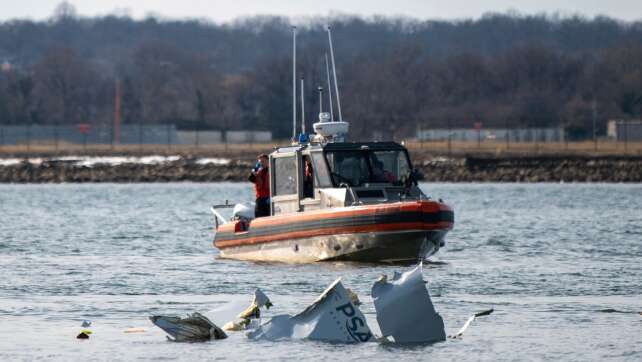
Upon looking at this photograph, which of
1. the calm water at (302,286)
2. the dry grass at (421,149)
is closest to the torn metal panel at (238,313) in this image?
the calm water at (302,286)

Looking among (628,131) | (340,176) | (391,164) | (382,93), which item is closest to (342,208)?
(340,176)

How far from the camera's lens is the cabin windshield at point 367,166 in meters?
28.2

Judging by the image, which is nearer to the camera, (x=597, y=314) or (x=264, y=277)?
(x=597, y=314)

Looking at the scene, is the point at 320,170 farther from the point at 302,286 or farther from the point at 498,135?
the point at 498,135

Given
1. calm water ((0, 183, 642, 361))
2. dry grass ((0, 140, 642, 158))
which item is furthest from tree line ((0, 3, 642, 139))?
calm water ((0, 183, 642, 361))

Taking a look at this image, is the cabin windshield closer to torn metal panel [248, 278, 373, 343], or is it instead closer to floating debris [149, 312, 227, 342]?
floating debris [149, 312, 227, 342]

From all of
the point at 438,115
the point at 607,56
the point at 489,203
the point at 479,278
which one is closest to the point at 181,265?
the point at 479,278

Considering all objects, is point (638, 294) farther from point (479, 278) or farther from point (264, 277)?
point (264, 277)

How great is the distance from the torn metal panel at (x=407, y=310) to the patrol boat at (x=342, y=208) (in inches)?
321

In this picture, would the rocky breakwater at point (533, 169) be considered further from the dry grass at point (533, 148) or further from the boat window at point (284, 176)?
the boat window at point (284, 176)

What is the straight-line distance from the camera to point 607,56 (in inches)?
6427

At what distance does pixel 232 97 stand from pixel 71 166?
6398 centimetres

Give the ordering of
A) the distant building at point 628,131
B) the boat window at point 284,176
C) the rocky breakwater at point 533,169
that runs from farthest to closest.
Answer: the distant building at point 628,131, the rocky breakwater at point 533,169, the boat window at point 284,176

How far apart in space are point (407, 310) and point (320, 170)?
1012 centimetres
